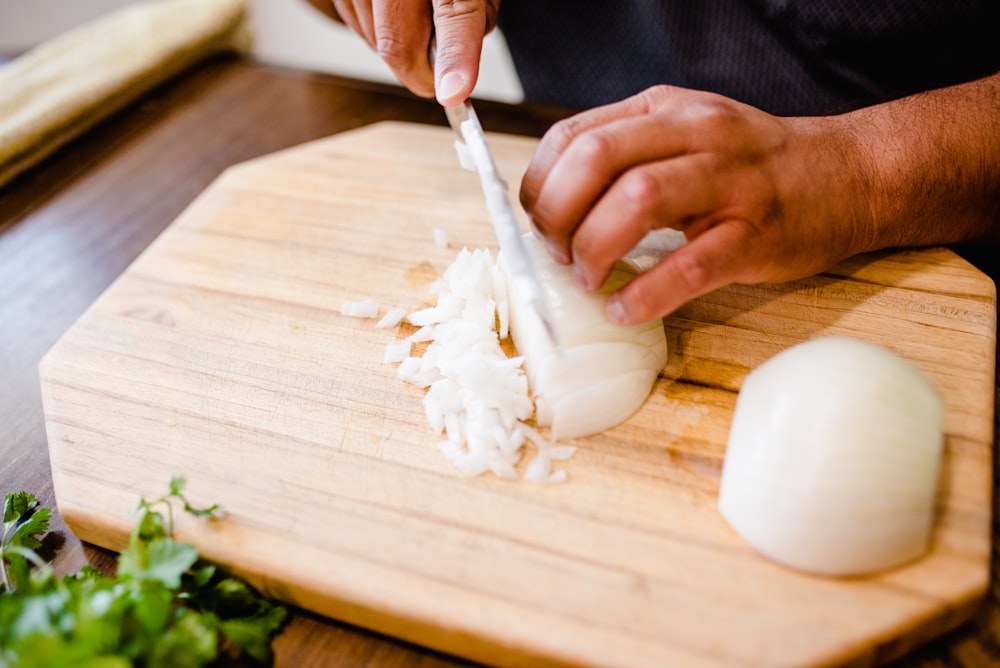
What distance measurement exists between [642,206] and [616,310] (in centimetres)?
17

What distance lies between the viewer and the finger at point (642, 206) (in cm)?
100

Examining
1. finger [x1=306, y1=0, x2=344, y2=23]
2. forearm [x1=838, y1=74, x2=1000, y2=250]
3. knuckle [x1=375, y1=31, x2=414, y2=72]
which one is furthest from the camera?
finger [x1=306, y1=0, x2=344, y2=23]

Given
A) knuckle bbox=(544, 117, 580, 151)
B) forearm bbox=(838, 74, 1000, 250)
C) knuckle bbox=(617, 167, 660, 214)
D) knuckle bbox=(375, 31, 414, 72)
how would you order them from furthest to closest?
knuckle bbox=(375, 31, 414, 72)
forearm bbox=(838, 74, 1000, 250)
knuckle bbox=(544, 117, 580, 151)
knuckle bbox=(617, 167, 660, 214)

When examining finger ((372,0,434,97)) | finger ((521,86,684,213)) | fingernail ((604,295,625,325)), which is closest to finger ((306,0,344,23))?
→ finger ((372,0,434,97))

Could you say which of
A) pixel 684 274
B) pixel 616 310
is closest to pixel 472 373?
pixel 616 310

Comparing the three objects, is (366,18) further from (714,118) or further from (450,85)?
(714,118)

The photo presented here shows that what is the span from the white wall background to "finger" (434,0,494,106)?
2.26 meters

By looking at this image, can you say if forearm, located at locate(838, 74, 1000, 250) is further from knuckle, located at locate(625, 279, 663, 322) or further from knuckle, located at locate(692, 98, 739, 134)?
knuckle, located at locate(625, 279, 663, 322)

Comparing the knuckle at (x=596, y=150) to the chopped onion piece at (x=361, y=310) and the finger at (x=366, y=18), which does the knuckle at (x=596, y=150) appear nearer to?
the chopped onion piece at (x=361, y=310)

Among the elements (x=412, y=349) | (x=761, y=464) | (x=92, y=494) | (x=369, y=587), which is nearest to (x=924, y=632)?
(x=761, y=464)

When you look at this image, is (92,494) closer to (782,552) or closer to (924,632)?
(782,552)

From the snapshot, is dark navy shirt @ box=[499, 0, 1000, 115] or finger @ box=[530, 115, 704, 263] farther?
dark navy shirt @ box=[499, 0, 1000, 115]

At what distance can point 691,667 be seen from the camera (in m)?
0.83

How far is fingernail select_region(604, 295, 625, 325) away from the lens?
1.07m
